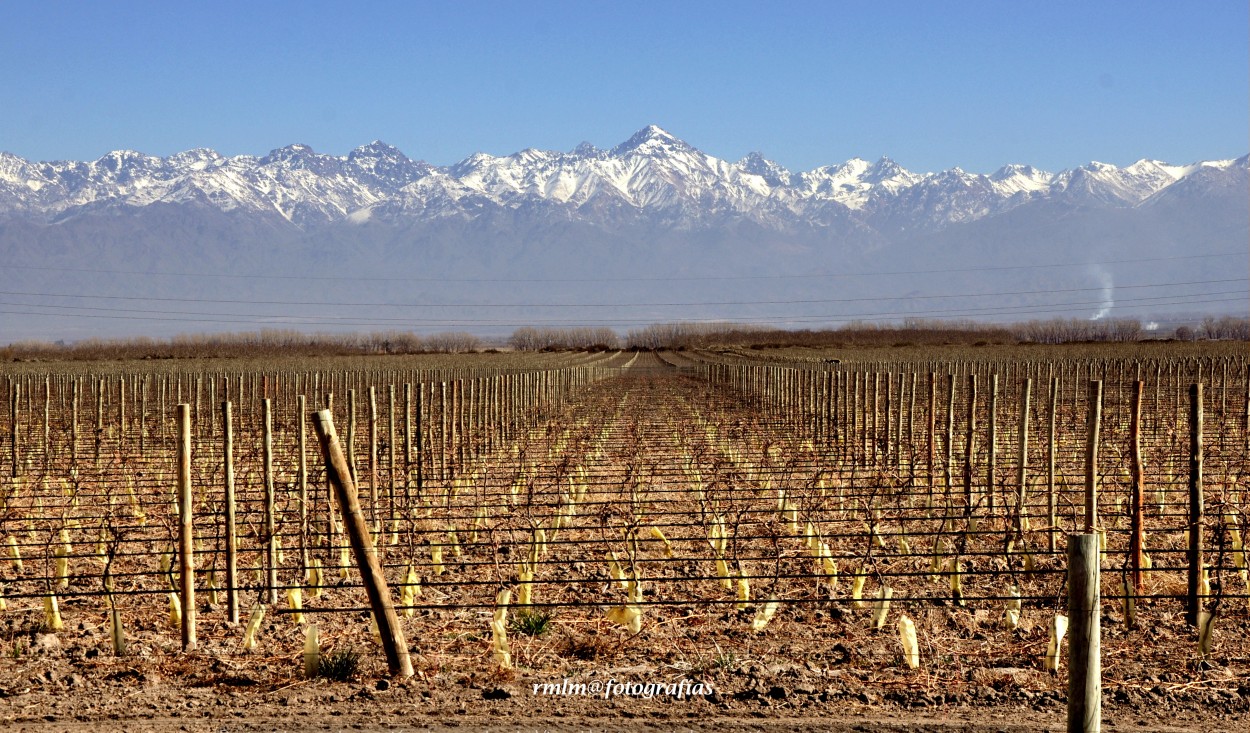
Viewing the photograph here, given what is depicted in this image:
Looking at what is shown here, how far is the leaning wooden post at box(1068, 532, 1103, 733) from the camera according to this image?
11.6 ft

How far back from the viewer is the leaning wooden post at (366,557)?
5.25 m

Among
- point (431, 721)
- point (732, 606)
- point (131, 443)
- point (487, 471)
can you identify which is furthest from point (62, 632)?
point (131, 443)

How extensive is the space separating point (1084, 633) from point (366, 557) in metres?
3.06

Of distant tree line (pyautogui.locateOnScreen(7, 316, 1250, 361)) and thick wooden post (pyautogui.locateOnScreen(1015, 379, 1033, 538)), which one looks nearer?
thick wooden post (pyautogui.locateOnScreen(1015, 379, 1033, 538))

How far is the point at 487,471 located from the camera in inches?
516

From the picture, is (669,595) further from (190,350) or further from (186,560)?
(190,350)

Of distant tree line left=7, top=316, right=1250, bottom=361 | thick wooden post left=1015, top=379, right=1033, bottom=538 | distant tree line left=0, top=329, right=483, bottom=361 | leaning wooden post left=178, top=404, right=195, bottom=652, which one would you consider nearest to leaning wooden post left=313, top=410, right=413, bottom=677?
leaning wooden post left=178, top=404, right=195, bottom=652

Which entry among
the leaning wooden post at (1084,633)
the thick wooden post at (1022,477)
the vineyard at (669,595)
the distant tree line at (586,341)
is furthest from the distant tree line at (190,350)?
the leaning wooden post at (1084,633)

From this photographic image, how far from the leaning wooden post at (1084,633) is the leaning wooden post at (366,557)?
9.71ft

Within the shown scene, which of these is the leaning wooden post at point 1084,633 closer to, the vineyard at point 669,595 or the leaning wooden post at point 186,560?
the vineyard at point 669,595

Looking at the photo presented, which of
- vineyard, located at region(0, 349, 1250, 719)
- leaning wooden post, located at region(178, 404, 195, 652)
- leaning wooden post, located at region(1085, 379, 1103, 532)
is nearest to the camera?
vineyard, located at region(0, 349, 1250, 719)

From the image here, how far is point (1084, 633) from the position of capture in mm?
3598

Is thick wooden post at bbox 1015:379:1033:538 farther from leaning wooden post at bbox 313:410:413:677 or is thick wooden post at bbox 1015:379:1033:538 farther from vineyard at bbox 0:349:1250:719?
leaning wooden post at bbox 313:410:413:677

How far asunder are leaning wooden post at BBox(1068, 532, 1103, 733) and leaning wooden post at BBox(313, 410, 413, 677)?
296cm
